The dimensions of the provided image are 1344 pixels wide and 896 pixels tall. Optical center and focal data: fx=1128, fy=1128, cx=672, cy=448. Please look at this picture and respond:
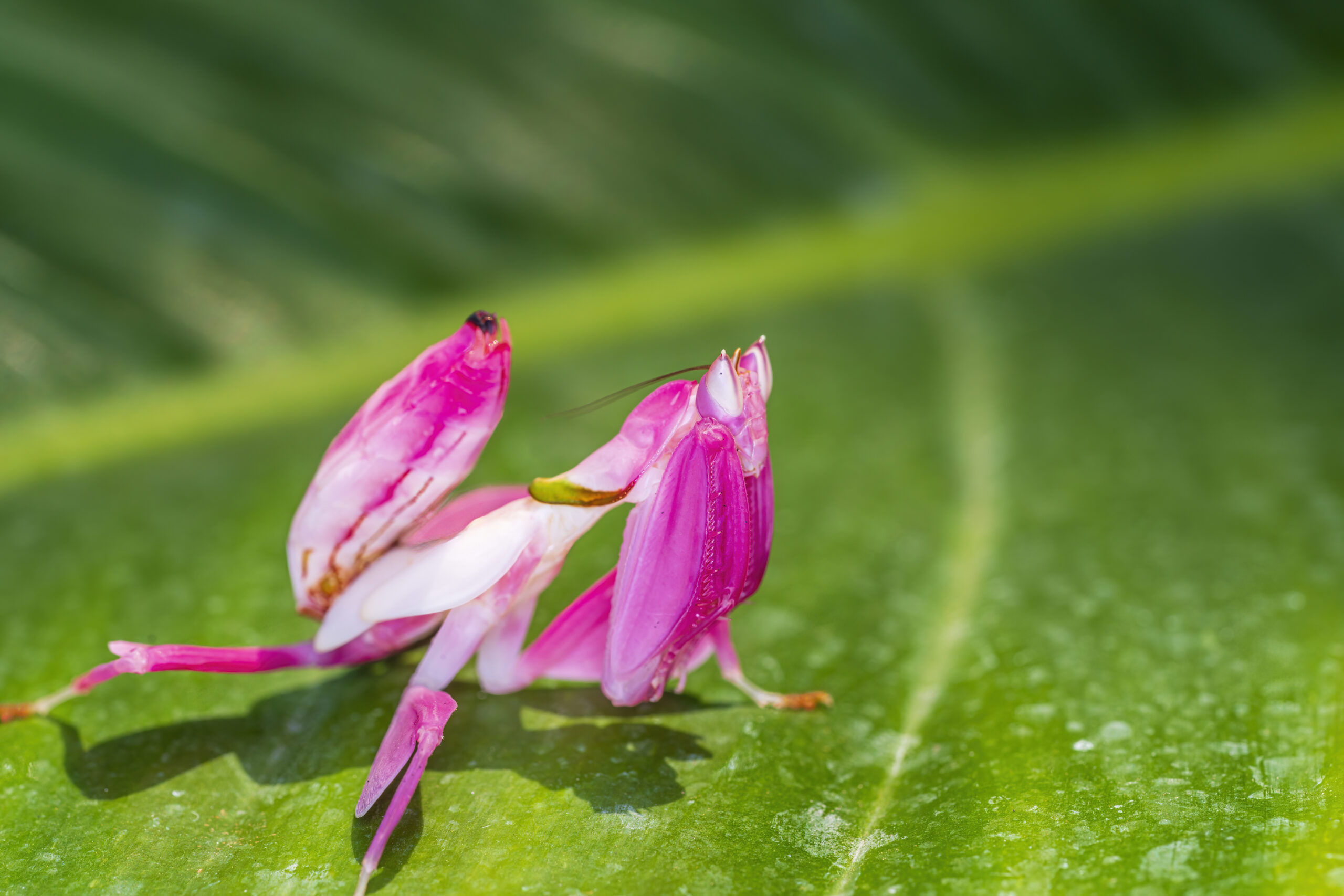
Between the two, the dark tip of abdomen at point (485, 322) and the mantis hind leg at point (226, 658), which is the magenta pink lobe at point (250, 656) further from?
the dark tip of abdomen at point (485, 322)

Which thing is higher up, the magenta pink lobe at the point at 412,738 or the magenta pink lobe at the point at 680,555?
the magenta pink lobe at the point at 680,555

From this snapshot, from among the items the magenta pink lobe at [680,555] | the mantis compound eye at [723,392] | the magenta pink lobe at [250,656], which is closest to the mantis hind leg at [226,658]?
the magenta pink lobe at [250,656]

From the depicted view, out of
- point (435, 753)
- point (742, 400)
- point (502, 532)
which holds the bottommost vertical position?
point (435, 753)

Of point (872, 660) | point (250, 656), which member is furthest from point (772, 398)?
Answer: point (250, 656)

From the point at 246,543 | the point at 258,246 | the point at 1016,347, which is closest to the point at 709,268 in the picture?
the point at 1016,347

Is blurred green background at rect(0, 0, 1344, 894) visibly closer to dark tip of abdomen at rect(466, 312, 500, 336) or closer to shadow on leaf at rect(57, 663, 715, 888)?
shadow on leaf at rect(57, 663, 715, 888)

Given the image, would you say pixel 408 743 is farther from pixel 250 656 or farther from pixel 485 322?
pixel 485 322

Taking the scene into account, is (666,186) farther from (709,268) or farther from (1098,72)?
(1098,72)
